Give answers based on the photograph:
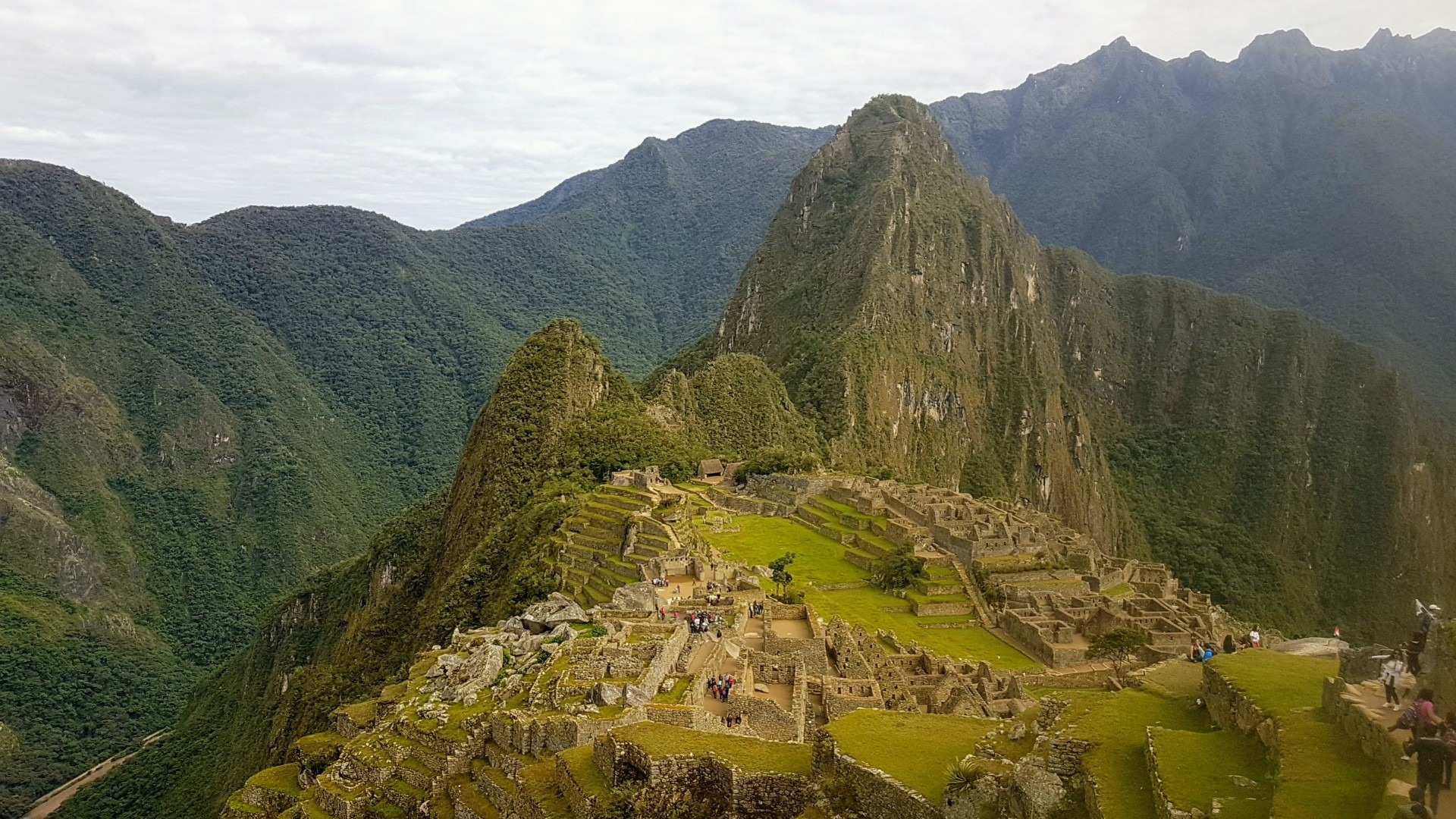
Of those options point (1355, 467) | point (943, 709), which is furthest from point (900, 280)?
point (943, 709)

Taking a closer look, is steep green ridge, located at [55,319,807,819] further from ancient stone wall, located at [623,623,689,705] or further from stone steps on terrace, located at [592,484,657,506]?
ancient stone wall, located at [623,623,689,705]

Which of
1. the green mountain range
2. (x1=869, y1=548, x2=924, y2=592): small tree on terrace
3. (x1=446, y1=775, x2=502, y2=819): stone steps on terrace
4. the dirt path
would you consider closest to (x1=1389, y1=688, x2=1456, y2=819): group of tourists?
(x1=446, y1=775, x2=502, y2=819): stone steps on terrace

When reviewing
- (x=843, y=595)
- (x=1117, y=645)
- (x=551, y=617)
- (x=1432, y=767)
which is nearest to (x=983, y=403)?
(x=843, y=595)

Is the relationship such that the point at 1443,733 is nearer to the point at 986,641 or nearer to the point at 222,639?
the point at 986,641

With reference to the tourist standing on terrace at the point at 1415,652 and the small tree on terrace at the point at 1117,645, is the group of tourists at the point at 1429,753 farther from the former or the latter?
the small tree on terrace at the point at 1117,645

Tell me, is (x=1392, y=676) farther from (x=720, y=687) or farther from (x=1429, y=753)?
(x=720, y=687)
